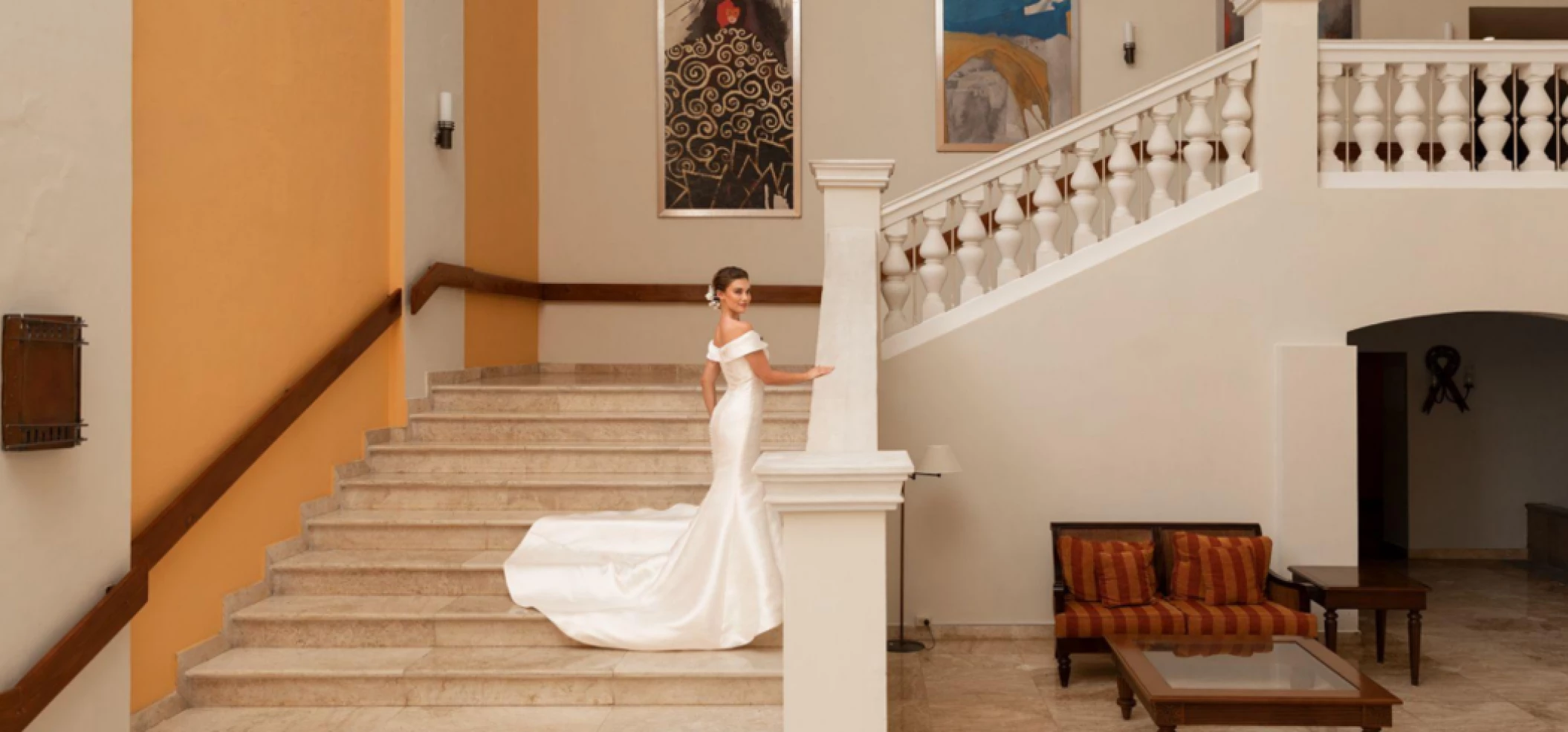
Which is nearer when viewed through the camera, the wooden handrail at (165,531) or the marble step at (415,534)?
the wooden handrail at (165,531)

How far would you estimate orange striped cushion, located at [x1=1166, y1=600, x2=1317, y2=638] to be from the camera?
243 inches

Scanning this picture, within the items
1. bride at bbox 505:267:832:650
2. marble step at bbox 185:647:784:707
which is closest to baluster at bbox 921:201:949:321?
bride at bbox 505:267:832:650

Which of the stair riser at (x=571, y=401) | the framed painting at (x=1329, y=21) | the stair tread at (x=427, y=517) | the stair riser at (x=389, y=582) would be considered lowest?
the stair riser at (x=389, y=582)

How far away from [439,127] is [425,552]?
2751 millimetres

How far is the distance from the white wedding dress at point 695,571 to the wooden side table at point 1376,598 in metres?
3.08

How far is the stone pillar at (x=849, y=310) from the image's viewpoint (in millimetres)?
4598

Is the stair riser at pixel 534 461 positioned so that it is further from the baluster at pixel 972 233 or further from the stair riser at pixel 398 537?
the baluster at pixel 972 233

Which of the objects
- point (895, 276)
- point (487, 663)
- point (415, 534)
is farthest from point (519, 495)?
point (895, 276)

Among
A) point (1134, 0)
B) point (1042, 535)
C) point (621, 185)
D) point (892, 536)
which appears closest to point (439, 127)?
point (621, 185)

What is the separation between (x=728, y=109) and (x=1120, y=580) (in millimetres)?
4805

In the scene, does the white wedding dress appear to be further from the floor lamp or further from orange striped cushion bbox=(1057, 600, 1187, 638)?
orange striped cushion bbox=(1057, 600, 1187, 638)

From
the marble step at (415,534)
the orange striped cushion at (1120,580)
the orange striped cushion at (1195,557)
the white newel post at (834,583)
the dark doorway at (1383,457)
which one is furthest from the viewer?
the dark doorway at (1383,457)

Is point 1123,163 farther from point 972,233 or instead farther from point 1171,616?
point 1171,616

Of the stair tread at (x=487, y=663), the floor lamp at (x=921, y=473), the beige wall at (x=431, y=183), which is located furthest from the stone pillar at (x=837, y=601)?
the beige wall at (x=431, y=183)
